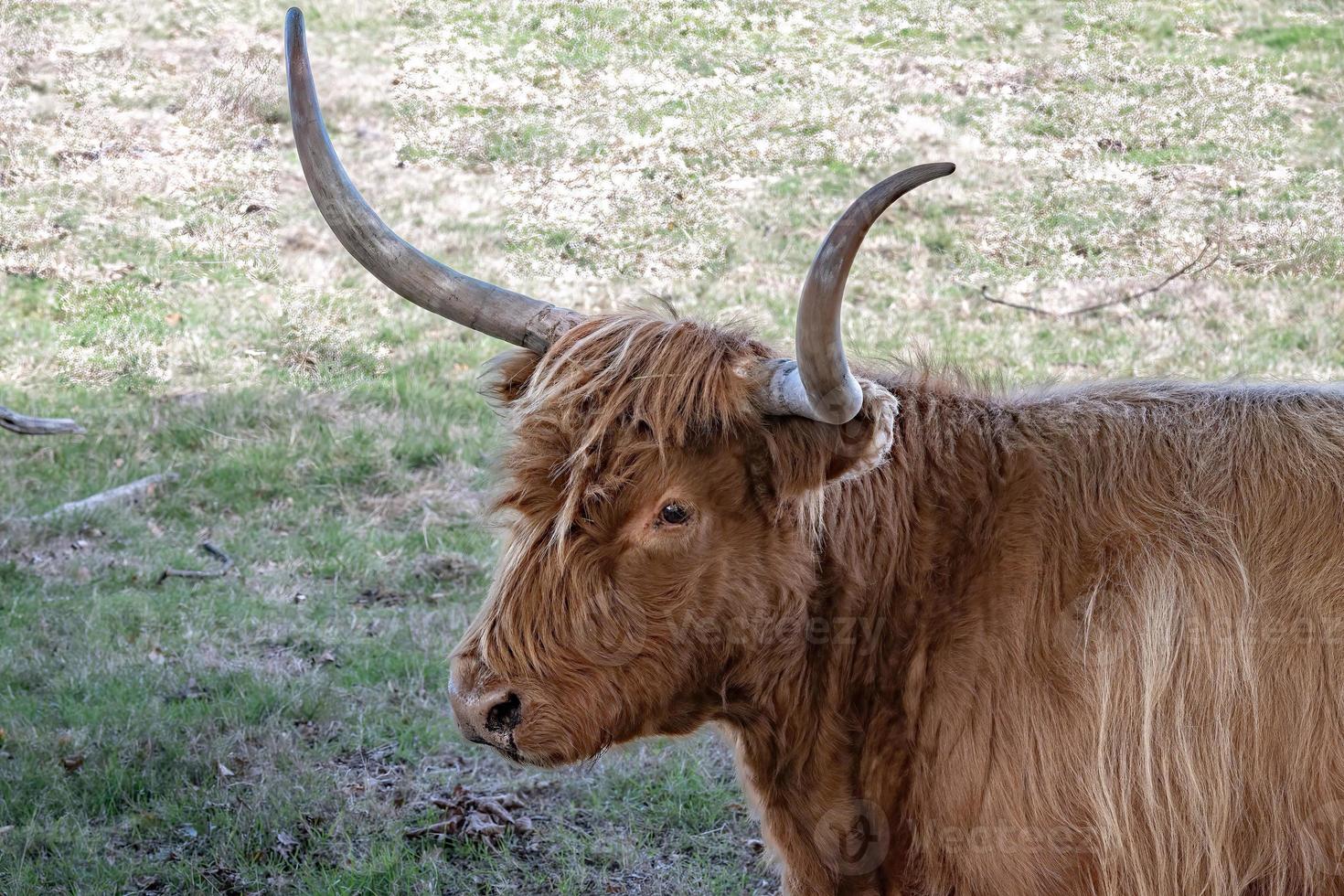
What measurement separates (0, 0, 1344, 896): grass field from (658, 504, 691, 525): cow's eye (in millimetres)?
727

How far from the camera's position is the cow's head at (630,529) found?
3066 millimetres

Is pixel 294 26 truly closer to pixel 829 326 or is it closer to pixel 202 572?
pixel 829 326

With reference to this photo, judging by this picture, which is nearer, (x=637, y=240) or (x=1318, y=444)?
(x=1318, y=444)

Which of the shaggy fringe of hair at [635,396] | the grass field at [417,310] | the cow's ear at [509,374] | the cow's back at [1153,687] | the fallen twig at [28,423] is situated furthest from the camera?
the fallen twig at [28,423]

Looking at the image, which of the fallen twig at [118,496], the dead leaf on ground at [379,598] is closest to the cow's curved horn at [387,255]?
the dead leaf on ground at [379,598]

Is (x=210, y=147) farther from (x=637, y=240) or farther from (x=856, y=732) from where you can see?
(x=856, y=732)

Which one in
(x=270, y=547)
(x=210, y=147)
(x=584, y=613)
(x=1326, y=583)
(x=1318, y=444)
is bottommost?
(x=270, y=547)

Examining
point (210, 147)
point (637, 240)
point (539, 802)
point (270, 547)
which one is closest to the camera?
point (539, 802)

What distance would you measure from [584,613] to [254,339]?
761cm

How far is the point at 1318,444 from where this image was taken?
2.98 meters

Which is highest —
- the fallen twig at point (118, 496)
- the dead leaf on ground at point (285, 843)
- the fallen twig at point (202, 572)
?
the dead leaf on ground at point (285, 843)

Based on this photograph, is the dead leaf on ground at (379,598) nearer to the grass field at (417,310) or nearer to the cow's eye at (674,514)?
the grass field at (417,310)

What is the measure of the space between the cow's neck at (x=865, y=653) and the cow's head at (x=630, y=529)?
11 centimetres

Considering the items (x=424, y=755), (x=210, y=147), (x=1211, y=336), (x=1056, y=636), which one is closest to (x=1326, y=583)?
(x=1056, y=636)
